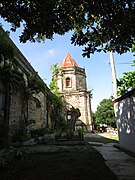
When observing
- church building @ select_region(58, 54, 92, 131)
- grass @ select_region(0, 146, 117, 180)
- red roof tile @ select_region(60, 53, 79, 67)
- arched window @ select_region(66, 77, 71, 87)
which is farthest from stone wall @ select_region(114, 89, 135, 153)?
red roof tile @ select_region(60, 53, 79, 67)

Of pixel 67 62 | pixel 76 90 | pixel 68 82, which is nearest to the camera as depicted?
pixel 76 90

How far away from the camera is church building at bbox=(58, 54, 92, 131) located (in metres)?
25.5

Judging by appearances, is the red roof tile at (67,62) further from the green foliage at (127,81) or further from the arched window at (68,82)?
the green foliage at (127,81)

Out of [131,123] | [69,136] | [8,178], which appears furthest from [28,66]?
[8,178]

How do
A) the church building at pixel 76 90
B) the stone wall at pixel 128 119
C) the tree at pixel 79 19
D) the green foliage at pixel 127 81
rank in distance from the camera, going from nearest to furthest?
the tree at pixel 79 19 → the stone wall at pixel 128 119 → the green foliage at pixel 127 81 → the church building at pixel 76 90

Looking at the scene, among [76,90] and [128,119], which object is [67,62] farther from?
[128,119]

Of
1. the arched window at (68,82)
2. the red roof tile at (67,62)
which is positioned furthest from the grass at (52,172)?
the red roof tile at (67,62)

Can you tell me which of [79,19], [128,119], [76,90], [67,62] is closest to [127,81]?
[128,119]

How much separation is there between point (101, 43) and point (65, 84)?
79.1 ft

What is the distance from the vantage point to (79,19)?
354 centimetres

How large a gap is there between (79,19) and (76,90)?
23606 mm

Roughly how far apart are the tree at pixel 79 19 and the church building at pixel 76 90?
22.1 m

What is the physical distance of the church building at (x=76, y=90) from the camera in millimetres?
25491

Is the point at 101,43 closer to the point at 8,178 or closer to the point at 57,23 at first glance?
the point at 57,23
